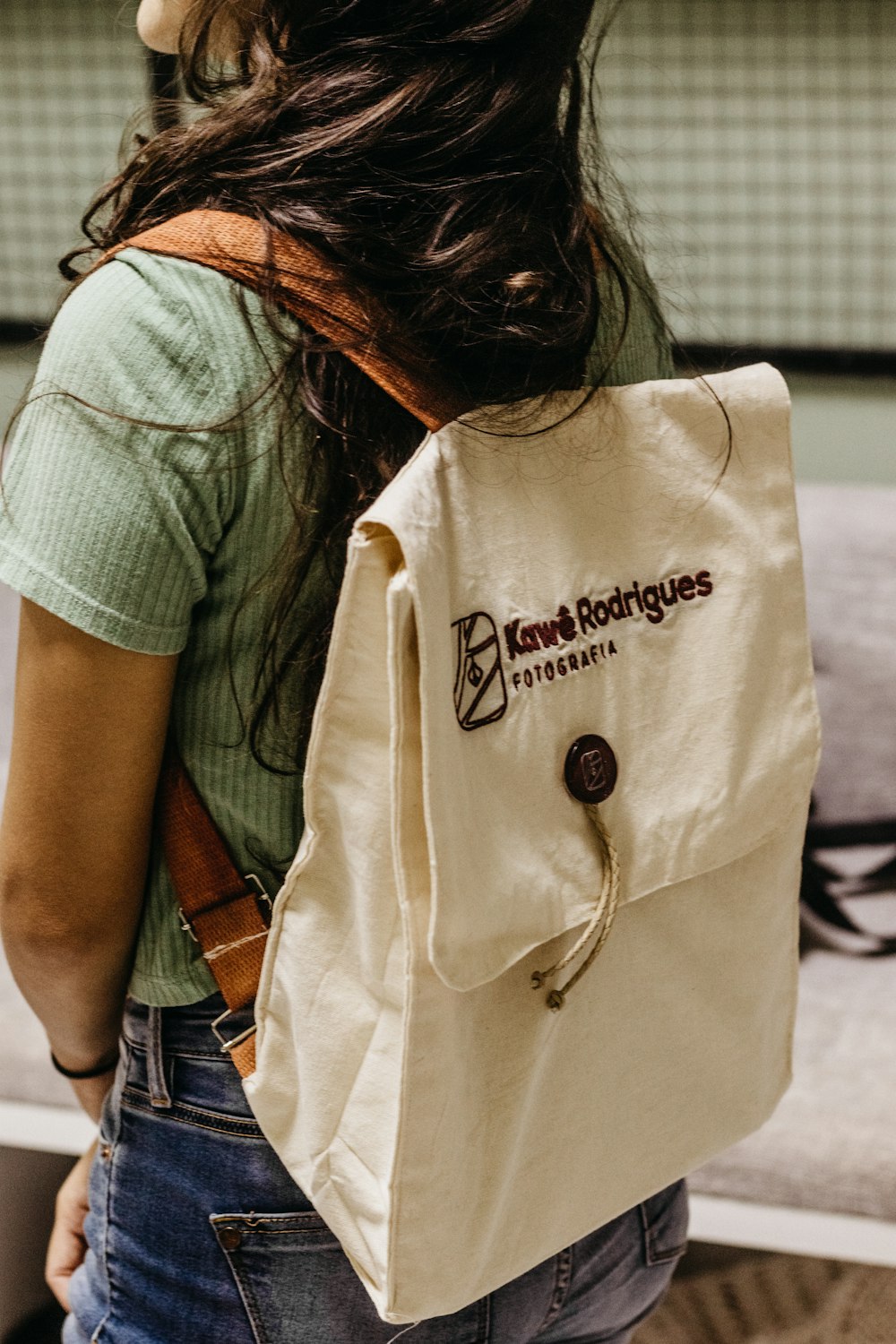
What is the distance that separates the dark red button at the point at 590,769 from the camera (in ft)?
1.68

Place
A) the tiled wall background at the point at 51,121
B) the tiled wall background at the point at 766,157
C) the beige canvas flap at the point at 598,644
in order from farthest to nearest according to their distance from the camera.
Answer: the tiled wall background at the point at 51,121
the tiled wall background at the point at 766,157
the beige canvas flap at the point at 598,644

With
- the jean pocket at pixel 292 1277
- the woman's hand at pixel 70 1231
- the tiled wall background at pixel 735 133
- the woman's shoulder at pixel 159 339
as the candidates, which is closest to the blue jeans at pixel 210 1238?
the jean pocket at pixel 292 1277

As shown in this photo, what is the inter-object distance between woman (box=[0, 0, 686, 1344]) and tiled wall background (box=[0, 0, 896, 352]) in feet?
3.93

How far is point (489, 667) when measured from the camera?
0.48 m

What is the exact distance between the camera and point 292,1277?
1.89 ft

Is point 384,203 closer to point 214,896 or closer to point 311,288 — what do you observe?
point 311,288

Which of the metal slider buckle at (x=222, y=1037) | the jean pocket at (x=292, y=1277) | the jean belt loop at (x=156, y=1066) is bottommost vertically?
the jean pocket at (x=292, y=1277)

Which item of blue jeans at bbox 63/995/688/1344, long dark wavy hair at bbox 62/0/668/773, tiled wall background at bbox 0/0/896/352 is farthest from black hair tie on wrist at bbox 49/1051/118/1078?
tiled wall background at bbox 0/0/896/352

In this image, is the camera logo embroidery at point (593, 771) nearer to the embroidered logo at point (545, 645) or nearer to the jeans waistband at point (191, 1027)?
the embroidered logo at point (545, 645)

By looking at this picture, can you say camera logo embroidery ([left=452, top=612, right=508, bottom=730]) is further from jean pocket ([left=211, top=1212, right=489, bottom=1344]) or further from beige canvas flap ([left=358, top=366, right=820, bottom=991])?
jean pocket ([left=211, top=1212, right=489, bottom=1344])

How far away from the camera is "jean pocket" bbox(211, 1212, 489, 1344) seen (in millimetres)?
576

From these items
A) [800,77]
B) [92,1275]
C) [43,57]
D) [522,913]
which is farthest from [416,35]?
[43,57]

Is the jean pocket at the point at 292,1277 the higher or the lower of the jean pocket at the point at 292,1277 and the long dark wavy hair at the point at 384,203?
the lower

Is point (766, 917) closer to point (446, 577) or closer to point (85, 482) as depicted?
point (446, 577)
